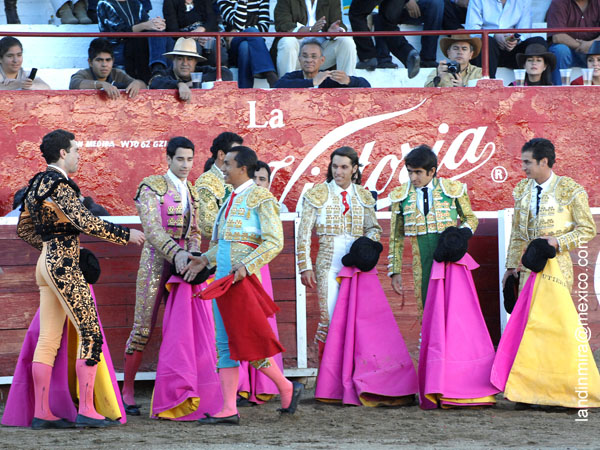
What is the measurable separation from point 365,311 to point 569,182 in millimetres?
1406

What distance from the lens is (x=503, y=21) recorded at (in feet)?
30.5

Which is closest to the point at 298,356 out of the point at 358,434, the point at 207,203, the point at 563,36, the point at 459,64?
the point at 207,203

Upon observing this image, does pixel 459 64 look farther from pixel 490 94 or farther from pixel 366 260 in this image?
pixel 366 260

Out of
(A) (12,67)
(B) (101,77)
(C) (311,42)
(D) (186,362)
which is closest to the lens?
(D) (186,362)

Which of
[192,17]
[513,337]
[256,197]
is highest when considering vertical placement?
[192,17]

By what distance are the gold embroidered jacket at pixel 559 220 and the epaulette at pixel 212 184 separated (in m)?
1.78

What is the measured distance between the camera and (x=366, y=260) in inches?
225

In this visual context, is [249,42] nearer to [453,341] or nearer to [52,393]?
[453,341]

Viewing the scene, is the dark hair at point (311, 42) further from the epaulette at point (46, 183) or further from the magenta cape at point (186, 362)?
the epaulette at point (46, 183)

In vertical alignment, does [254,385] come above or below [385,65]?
below

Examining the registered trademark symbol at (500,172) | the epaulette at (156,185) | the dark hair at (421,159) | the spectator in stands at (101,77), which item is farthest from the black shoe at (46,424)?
the registered trademark symbol at (500,172)

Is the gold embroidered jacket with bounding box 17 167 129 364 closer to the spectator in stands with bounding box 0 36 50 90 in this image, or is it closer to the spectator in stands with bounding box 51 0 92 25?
the spectator in stands with bounding box 0 36 50 90

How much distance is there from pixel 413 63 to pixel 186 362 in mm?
4420

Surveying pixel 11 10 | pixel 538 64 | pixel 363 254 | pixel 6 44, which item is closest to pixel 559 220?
pixel 363 254
